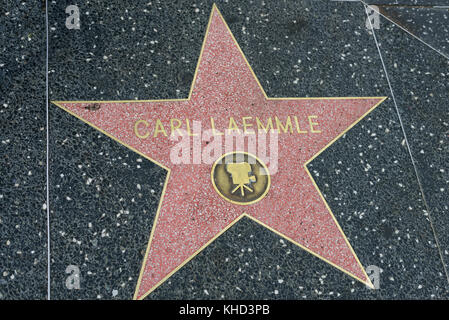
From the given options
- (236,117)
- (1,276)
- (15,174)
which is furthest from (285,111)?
(1,276)

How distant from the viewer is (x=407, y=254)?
7.52ft

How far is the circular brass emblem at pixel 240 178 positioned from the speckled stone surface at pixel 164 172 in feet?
0.59

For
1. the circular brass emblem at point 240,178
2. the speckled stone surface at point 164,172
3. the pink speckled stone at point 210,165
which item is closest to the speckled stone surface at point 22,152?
the speckled stone surface at point 164,172

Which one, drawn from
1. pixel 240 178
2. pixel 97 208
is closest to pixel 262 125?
pixel 240 178

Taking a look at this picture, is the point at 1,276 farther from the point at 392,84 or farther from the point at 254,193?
the point at 392,84

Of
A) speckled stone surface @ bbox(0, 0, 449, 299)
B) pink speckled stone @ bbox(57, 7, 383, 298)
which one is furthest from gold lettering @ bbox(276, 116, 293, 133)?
speckled stone surface @ bbox(0, 0, 449, 299)

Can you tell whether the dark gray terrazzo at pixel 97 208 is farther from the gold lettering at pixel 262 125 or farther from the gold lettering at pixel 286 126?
the gold lettering at pixel 286 126

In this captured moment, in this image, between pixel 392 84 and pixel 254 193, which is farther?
pixel 392 84

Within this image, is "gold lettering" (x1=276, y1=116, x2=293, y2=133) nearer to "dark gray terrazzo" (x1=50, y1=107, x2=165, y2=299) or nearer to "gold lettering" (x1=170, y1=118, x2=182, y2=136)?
"gold lettering" (x1=170, y1=118, x2=182, y2=136)

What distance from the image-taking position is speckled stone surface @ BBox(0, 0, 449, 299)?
6.98 feet

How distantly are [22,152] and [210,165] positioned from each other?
41.5 inches

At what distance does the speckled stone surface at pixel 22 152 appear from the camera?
6.74 feet

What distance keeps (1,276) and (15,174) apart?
0.54m

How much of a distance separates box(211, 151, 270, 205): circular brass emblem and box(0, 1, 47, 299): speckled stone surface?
0.97m
